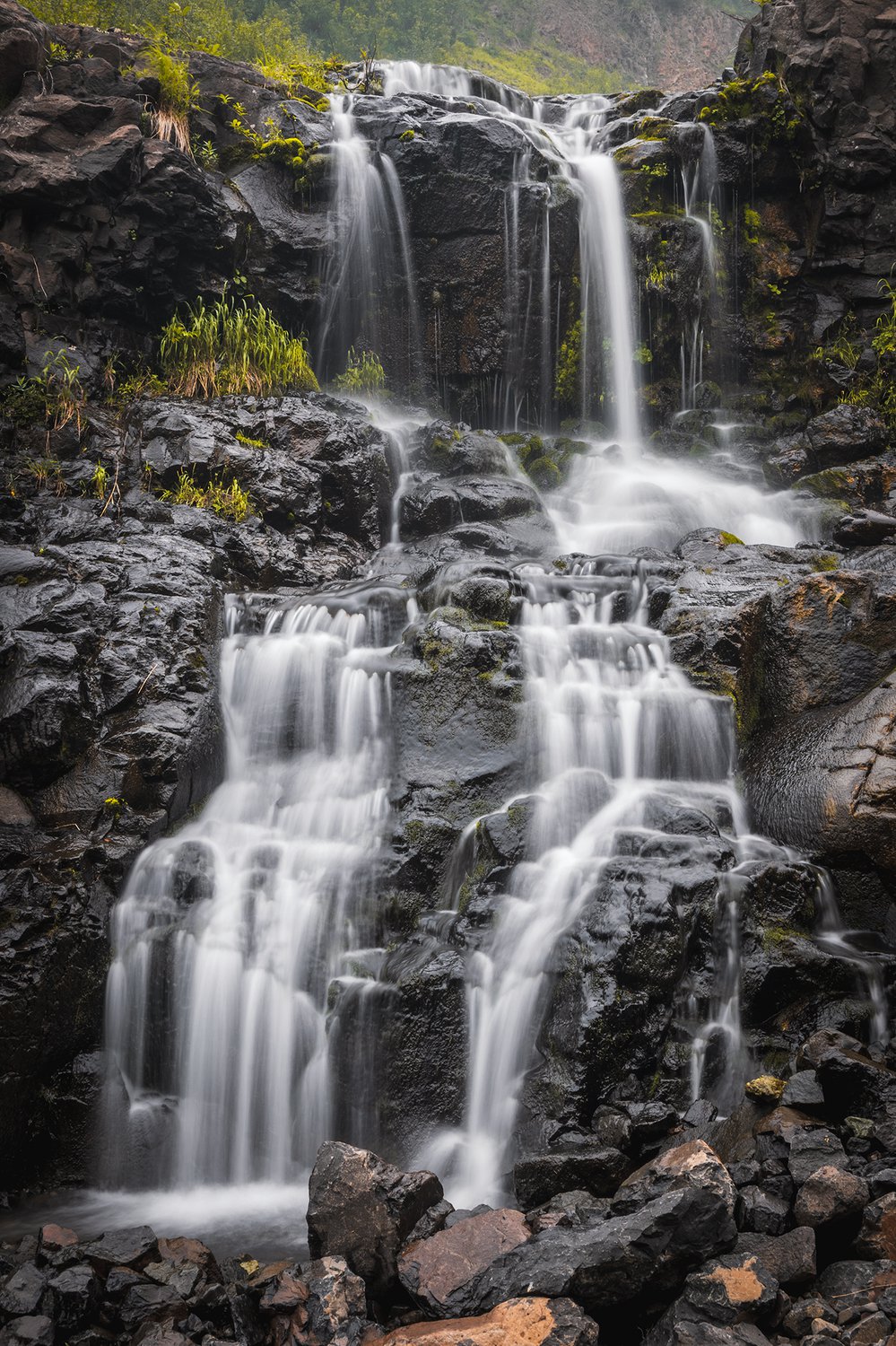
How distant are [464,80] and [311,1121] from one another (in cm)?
1746

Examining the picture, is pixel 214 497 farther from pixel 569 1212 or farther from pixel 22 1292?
pixel 569 1212

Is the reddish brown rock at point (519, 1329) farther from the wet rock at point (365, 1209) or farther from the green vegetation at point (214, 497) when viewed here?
the green vegetation at point (214, 497)

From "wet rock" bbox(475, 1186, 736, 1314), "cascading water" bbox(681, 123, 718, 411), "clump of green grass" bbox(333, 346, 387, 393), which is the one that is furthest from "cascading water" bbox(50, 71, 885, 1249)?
"cascading water" bbox(681, 123, 718, 411)

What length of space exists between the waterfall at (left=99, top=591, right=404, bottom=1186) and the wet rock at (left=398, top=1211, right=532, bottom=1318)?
4.52ft

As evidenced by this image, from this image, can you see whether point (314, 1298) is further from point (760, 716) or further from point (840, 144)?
point (840, 144)

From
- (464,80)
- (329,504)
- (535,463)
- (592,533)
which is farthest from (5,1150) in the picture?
(464,80)

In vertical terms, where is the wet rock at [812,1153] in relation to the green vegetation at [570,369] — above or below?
below

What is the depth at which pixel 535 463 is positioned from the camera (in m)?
11.8

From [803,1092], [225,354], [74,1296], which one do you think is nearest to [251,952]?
[74,1296]

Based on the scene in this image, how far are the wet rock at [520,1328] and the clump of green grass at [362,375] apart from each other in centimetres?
1153

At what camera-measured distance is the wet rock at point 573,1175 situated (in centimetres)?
418

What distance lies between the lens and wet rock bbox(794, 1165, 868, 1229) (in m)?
3.50

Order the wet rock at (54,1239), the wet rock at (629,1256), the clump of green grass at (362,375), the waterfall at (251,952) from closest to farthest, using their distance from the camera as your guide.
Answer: the wet rock at (629,1256)
the wet rock at (54,1239)
the waterfall at (251,952)
the clump of green grass at (362,375)

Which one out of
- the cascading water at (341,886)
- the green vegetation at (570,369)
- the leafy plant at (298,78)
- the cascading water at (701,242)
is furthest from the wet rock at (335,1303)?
the leafy plant at (298,78)
